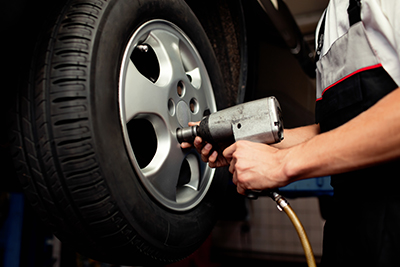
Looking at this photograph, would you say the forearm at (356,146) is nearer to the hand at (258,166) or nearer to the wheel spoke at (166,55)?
the hand at (258,166)

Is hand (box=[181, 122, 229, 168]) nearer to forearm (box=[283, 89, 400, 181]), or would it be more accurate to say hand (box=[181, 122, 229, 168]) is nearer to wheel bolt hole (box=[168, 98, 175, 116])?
wheel bolt hole (box=[168, 98, 175, 116])

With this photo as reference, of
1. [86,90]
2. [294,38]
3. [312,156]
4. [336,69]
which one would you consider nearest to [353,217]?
[312,156]

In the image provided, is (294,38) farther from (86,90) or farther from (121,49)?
(86,90)

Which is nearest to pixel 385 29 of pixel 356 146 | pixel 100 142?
pixel 356 146

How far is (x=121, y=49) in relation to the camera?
0.57 meters

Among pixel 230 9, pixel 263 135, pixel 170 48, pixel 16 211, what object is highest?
pixel 230 9

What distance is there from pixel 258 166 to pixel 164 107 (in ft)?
0.86

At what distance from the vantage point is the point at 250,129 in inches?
26.1

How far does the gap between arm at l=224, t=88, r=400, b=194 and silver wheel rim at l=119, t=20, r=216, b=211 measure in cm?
17

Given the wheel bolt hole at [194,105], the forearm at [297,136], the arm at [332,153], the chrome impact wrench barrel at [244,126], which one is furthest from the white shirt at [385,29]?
the wheel bolt hole at [194,105]

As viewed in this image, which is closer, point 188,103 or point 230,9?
point 188,103

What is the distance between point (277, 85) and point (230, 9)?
1.32ft

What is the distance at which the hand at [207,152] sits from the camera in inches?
29.4

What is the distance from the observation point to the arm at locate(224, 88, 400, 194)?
1.48ft
